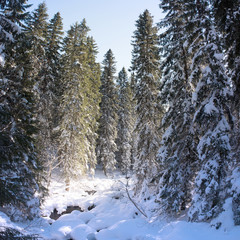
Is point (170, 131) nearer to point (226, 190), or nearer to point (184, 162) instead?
point (184, 162)

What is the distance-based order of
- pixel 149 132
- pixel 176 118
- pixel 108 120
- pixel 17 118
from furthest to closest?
pixel 108 120, pixel 149 132, pixel 176 118, pixel 17 118

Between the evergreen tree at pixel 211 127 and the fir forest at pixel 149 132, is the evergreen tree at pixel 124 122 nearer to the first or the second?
the fir forest at pixel 149 132

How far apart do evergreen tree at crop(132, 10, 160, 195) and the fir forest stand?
3.3 inches

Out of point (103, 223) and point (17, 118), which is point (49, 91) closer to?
point (17, 118)

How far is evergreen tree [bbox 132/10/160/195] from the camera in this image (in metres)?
15.2

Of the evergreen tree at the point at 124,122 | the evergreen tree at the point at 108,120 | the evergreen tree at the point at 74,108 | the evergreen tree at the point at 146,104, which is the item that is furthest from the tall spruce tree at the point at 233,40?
the evergreen tree at the point at 124,122

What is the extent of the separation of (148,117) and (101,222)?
832cm

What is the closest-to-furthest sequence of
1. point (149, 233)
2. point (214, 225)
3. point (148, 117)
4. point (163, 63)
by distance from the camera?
1. point (214, 225)
2. point (149, 233)
3. point (163, 63)
4. point (148, 117)

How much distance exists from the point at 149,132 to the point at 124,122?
52.3 ft

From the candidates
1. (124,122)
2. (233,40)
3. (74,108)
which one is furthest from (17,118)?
(124,122)

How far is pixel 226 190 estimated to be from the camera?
689cm

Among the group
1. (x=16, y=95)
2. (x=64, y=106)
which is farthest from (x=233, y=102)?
(x=64, y=106)

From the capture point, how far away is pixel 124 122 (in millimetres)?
31031

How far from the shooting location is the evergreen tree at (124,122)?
29414mm
